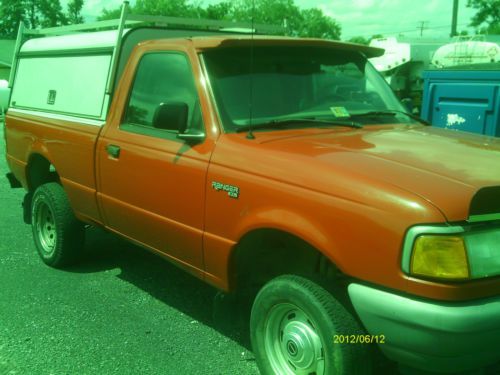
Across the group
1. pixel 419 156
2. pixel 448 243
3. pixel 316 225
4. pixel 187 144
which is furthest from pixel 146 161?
pixel 448 243

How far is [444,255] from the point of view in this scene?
2441 mm

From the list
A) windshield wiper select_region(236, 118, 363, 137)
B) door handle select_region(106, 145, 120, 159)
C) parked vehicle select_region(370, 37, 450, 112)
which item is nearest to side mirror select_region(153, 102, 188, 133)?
windshield wiper select_region(236, 118, 363, 137)

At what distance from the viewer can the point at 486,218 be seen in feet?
8.23

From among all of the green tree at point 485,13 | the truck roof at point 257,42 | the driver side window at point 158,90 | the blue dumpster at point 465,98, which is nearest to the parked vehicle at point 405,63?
the blue dumpster at point 465,98

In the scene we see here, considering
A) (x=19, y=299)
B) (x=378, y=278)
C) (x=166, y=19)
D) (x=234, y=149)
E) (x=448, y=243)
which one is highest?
(x=166, y=19)

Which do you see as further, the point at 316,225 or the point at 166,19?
the point at 166,19

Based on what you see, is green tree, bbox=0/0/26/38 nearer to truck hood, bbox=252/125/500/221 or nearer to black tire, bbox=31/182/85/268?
black tire, bbox=31/182/85/268

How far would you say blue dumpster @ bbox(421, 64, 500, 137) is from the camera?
21.4 ft

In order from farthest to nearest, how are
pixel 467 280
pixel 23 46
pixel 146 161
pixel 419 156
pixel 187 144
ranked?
1. pixel 23 46
2. pixel 146 161
3. pixel 187 144
4. pixel 419 156
5. pixel 467 280

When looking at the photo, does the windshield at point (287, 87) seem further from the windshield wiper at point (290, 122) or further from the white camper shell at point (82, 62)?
the white camper shell at point (82, 62)

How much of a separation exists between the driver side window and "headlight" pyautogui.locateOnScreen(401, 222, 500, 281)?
1.69 m

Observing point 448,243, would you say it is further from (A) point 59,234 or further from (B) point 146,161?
(A) point 59,234

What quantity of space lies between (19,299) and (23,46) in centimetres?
284

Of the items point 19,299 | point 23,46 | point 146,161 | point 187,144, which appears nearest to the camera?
point 187,144
